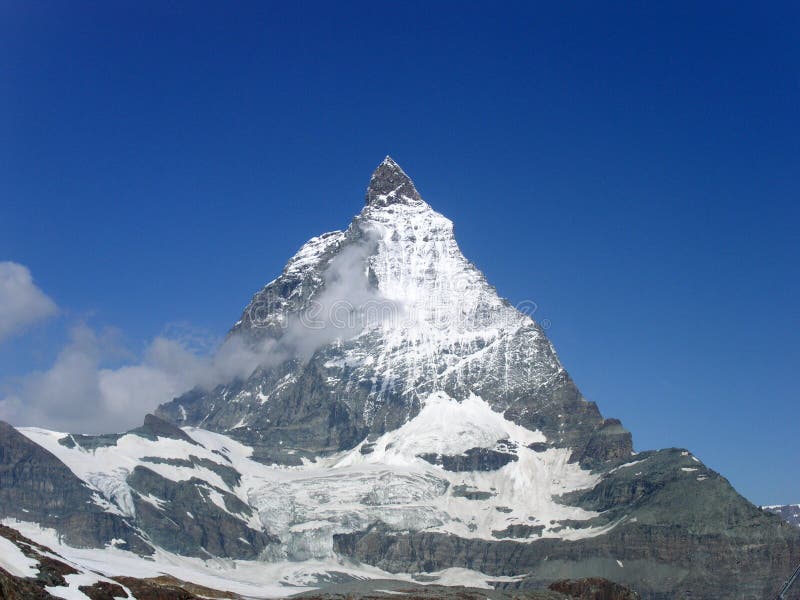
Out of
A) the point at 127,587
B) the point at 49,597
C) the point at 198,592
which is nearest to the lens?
the point at 49,597

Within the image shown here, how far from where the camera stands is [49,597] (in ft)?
392

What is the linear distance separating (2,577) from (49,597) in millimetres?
10196

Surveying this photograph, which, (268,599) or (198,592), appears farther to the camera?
(268,599)

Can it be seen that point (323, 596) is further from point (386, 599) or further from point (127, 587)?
point (127, 587)

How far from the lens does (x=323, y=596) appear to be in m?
197

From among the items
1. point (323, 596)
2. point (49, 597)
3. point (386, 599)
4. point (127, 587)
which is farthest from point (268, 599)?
point (49, 597)

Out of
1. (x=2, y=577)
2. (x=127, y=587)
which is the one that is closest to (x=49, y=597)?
(x=2, y=577)

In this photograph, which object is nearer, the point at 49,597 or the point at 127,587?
the point at 49,597

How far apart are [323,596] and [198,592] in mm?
27291

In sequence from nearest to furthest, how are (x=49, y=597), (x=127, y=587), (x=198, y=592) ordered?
(x=49, y=597) → (x=127, y=587) → (x=198, y=592)

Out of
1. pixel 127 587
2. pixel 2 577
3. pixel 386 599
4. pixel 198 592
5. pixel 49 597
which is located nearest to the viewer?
pixel 2 577

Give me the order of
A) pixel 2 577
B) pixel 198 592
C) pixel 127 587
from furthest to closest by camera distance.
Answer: pixel 198 592
pixel 127 587
pixel 2 577

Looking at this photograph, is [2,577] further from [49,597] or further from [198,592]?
[198,592]

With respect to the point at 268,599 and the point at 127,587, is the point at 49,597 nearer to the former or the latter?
the point at 127,587
